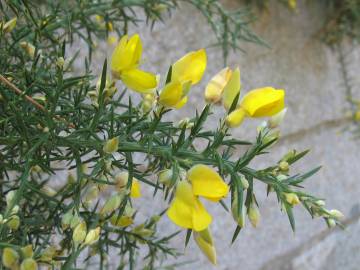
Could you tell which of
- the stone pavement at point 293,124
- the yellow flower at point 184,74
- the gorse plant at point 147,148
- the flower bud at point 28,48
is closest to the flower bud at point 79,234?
the gorse plant at point 147,148

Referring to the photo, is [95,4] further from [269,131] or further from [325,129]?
[325,129]

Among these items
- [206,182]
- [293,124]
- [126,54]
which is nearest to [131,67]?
[126,54]

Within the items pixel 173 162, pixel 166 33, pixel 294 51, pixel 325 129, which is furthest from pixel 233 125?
pixel 325 129

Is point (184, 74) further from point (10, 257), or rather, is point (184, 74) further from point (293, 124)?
point (293, 124)

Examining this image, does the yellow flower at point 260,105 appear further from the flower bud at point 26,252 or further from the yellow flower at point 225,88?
the flower bud at point 26,252

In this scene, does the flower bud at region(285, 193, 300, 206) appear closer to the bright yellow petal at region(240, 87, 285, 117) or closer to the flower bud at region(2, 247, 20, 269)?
the bright yellow petal at region(240, 87, 285, 117)

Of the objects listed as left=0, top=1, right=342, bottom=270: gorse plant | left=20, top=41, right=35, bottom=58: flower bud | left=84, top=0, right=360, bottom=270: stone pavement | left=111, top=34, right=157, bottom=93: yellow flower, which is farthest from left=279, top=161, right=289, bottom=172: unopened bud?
left=84, top=0, right=360, bottom=270: stone pavement
